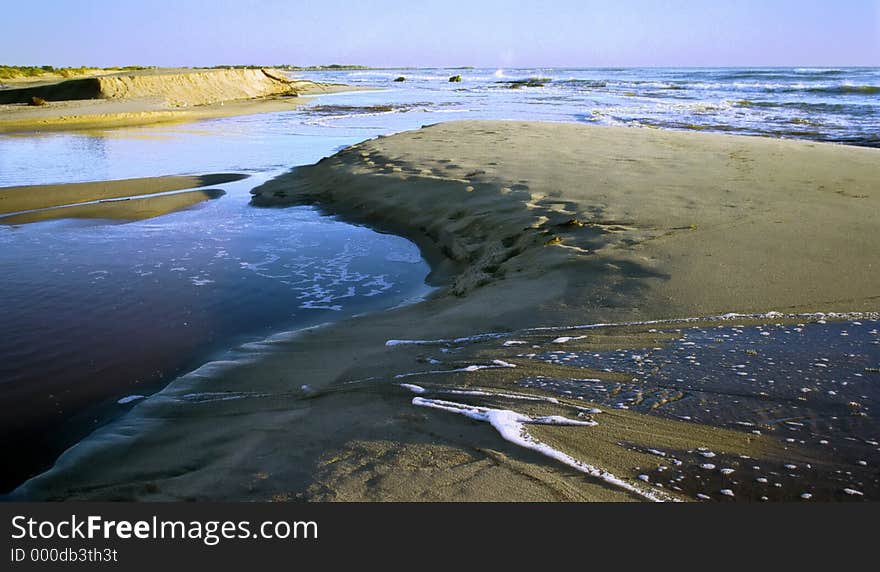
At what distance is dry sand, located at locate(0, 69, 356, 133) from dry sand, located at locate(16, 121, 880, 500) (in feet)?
57.4

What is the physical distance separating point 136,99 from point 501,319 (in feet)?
92.4

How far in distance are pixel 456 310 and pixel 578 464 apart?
6.93ft

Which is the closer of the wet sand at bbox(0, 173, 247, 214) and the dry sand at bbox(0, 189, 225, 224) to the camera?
the dry sand at bbox(0, 189, 225, 224)

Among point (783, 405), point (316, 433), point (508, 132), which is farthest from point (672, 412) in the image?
point (508, 132)

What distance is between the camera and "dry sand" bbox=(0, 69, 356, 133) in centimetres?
2163

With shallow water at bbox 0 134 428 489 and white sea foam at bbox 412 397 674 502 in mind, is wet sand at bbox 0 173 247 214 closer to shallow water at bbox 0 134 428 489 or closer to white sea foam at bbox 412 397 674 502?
shallow water at bbox 0 134 428 489

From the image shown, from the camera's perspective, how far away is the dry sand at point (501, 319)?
7.70 ft

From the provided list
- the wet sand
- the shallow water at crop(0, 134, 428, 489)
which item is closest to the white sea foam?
the shallow water at crop(0, 134, 428, 489)

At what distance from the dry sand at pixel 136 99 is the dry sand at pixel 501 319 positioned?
57.4 feet

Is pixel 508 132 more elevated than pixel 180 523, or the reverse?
pixel 508 132

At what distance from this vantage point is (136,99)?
27.5m

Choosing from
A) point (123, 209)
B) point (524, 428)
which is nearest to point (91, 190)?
point (123, 209)

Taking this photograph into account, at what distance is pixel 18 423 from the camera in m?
3.33

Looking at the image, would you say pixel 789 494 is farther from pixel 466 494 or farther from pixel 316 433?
pixel 316 433
